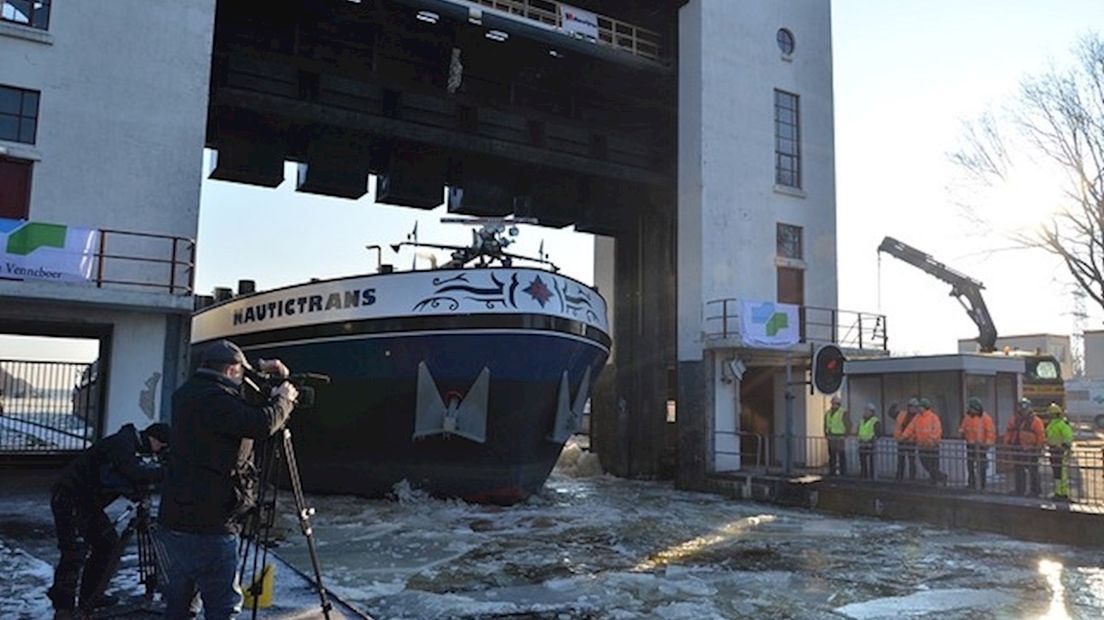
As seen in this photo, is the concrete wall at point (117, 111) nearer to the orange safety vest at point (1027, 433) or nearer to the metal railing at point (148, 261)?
the metal railing at point (148, 261)

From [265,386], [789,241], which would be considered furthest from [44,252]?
[789,241]

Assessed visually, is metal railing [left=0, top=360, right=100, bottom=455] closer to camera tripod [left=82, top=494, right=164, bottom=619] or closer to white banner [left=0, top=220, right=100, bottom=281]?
white banner [left=0, top=220, right=100, bottom=281]

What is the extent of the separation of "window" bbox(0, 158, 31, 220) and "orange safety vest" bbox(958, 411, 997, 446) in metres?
13.5

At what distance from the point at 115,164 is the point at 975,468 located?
13106 mm

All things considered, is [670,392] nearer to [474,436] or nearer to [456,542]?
[474,436]

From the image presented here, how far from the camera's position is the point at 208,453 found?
361 centimetres

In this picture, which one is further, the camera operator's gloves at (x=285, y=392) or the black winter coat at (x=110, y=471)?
the black winter coat at (x=110, y=471)

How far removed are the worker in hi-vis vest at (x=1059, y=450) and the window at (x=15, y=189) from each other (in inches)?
554

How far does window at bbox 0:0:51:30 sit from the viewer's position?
11477mm

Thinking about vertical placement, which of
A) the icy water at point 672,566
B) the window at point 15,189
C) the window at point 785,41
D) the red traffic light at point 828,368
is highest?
the window at point 785,41

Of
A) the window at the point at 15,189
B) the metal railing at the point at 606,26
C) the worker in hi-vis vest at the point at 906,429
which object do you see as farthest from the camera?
the metal railing at the point at 606,26

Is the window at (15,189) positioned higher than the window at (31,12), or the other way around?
the window at (31,12)

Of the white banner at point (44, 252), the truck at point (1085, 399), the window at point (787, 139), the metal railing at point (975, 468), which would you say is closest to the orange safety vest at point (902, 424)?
the metal railing at point (975, 468)

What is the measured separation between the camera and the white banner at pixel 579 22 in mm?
16516
